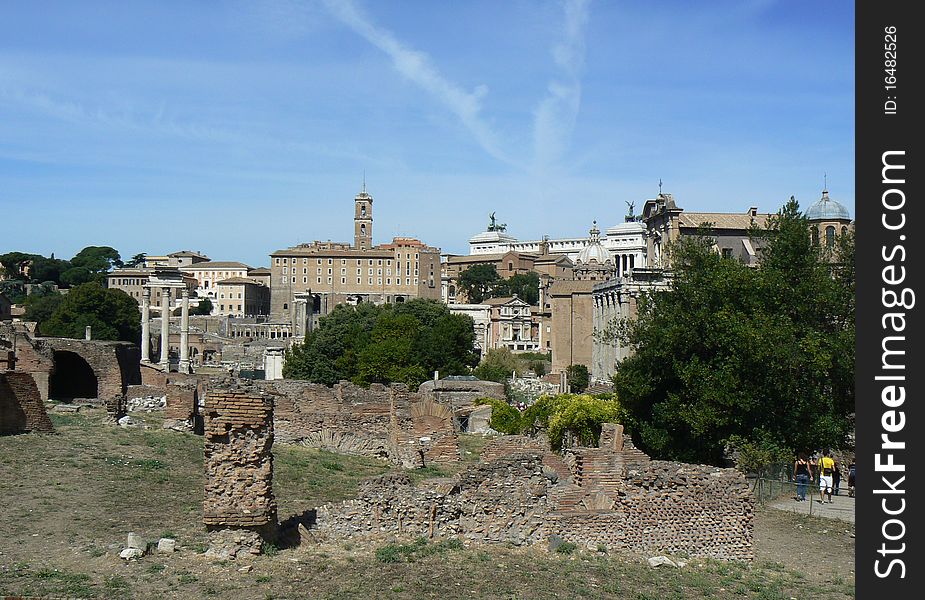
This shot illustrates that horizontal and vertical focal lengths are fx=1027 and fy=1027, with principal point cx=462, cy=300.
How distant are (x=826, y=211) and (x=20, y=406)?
2018 inches

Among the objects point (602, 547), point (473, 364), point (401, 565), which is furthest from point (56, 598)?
point (473, 364)

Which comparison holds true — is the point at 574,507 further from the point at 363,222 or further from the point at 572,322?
the point at 363,222

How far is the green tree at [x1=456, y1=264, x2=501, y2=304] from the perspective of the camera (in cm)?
13988

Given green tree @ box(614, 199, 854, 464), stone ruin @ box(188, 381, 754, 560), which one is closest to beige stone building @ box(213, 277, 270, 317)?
green tree @ box(614, 199, 854, 464)

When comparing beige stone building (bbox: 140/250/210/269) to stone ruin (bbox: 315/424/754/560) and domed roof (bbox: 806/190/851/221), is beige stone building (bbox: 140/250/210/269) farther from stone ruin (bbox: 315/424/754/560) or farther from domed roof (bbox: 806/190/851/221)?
stone ruin (bbox: 315/424/754/560)

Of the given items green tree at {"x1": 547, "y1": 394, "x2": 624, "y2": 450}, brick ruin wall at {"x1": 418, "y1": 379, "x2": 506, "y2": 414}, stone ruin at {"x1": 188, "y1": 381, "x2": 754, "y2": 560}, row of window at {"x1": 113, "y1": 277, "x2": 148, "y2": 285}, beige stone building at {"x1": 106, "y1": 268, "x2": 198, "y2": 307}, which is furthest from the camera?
row of window at {"x1": 113, "y1": 277, "x2": 148, "y2": 285}

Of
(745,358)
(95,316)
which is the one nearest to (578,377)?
(95,316)

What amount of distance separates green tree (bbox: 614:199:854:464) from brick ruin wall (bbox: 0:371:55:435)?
1246cm

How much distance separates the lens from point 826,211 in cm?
6038

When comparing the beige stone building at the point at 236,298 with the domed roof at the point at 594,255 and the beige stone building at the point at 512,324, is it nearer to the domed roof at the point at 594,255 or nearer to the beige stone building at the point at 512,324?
the beige stone building at the point at 512,324

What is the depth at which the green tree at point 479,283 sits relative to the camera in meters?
140

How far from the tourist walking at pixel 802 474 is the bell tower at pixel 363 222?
13457 centimetres

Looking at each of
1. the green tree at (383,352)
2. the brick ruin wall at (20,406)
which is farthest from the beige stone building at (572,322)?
the brick ruin wall at (20,406)

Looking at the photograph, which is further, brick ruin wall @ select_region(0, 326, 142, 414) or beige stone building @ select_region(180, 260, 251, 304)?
beige stone building @ select_region(180, 260, 251, 304)
